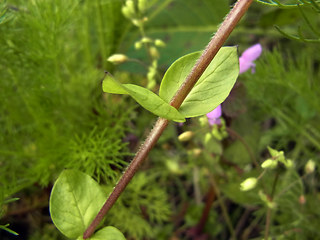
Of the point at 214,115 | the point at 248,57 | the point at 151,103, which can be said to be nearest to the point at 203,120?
the point at 214,115

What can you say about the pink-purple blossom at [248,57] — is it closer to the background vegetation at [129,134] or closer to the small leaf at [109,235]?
the background vegetation at [129,134]

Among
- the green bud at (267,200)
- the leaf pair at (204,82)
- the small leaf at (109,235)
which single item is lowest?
the green bud at (267,200)

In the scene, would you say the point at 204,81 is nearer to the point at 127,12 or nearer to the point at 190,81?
the point at 190,81

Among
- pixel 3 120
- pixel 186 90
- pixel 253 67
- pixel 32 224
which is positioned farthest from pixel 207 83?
pixel 32 224

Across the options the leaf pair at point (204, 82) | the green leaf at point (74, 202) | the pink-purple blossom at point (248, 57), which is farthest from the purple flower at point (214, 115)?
the green leaf at point (74, 202)

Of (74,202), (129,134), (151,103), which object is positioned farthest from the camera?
(129,134)

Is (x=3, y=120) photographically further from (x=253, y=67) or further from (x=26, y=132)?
(x=253, y=67)

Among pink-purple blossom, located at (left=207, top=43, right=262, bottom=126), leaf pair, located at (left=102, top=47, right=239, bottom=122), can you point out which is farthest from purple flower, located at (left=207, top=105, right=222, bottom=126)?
leaf pair, located at (left=102, top=47, right=239, bottom=122)
